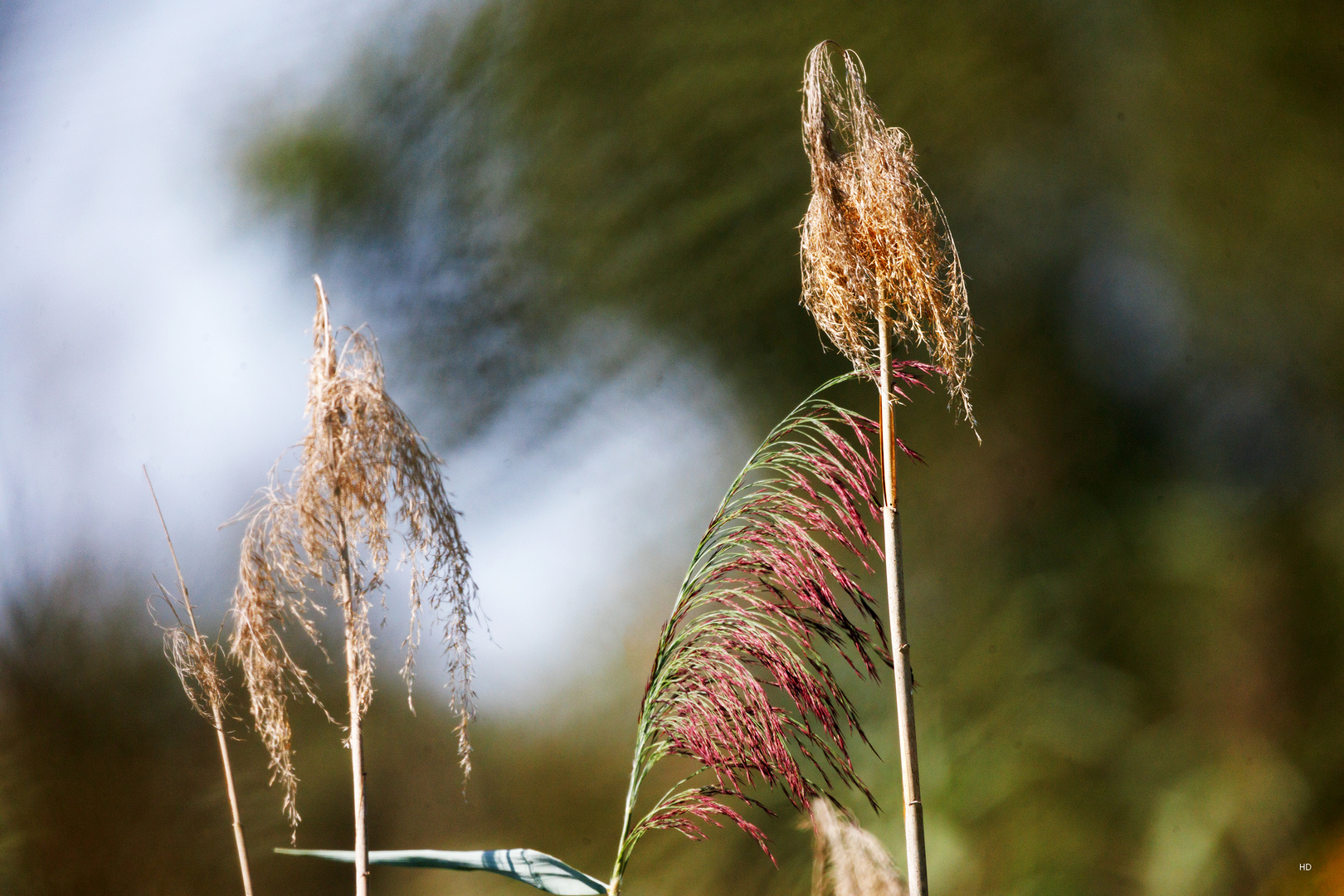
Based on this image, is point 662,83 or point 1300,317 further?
point 662,83

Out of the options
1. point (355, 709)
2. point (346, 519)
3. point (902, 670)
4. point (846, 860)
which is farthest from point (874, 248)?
point (846, 860)

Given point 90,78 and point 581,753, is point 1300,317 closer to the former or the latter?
point 581,753

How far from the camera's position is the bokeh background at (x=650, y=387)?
1730 mm

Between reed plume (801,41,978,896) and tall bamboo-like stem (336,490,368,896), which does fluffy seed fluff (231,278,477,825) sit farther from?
reed plume (801,41,978,896)

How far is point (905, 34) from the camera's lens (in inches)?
73.8

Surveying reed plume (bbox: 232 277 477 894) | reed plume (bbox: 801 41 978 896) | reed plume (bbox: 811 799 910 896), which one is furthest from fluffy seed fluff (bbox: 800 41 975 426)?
reed plume (bbox: 811 799 910 896)

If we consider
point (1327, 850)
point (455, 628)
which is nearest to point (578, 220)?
point (455, 628)

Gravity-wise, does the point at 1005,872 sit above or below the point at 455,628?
below

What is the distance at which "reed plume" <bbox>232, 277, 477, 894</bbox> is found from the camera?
1.10m

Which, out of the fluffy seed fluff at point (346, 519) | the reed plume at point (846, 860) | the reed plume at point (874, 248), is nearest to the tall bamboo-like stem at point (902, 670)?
the reed plume at point (874, 248)

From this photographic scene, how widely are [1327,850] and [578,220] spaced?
198 cm

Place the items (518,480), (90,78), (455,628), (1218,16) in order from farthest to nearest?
(90,78) < (518,480) < (1218,16) < (455,628)

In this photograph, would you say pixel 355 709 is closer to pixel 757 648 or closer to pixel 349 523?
pixel 349 523

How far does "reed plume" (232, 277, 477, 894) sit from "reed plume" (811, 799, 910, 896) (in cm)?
95
